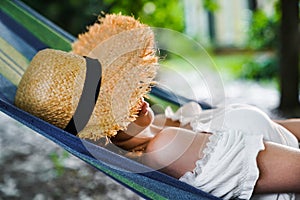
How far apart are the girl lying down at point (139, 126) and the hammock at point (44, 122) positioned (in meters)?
0.08

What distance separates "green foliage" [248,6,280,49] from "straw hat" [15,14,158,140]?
196 inches

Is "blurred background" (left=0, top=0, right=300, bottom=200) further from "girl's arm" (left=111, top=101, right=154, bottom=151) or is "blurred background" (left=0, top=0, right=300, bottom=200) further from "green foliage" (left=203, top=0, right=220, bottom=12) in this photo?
"girl's arm" (left=111, top=101, right=154, bottom=151)

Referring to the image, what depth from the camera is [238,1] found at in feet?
29.5

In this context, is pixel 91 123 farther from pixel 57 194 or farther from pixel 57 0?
pixel 57 0

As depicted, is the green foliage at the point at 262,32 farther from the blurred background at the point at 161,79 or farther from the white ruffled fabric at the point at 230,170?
the white ruffled fabric at the point at 230,170

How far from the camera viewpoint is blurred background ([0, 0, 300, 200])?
3.01 metres

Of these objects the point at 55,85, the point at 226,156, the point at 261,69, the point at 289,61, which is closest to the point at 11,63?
the point at 55,85

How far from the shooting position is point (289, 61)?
12.7ft

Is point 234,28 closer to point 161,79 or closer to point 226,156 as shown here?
point 161,79

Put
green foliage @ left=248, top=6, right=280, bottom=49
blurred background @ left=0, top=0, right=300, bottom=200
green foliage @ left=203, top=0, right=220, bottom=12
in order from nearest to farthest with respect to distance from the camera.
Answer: blurred background @ left=0, top=0, right=300, bottom=200
green foliage @ left=203, top=0, right=220, bottom=12
green foliage @ left=248, top=6, right=280, bottom=49

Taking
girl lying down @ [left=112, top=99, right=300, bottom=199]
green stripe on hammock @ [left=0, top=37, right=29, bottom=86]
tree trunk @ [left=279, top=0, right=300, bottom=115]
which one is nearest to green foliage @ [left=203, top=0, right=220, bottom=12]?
tree trunk @ [left=279, top=0, right=300, bottom=115]

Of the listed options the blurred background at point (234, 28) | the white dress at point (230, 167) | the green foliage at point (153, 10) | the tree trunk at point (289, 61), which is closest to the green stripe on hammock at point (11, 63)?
the blurred background at point (234, 28)

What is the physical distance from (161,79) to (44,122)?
0.94m

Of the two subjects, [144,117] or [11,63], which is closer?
[144,117]
